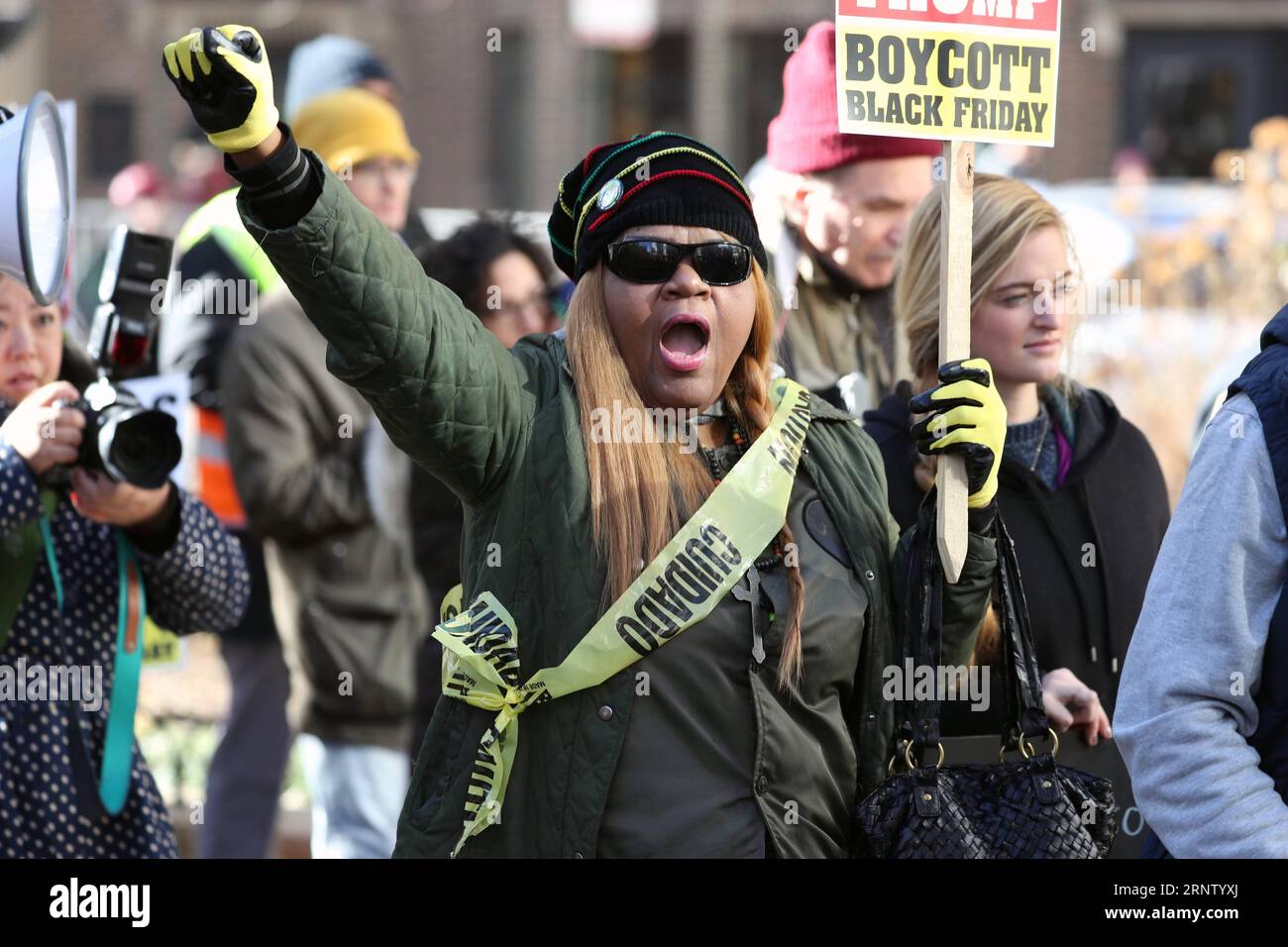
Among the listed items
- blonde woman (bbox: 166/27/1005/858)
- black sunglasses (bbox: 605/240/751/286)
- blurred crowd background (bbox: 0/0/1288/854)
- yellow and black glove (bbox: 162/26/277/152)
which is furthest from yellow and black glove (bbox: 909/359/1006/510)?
blurred crowd background (bbox: 0/0/1288/854)

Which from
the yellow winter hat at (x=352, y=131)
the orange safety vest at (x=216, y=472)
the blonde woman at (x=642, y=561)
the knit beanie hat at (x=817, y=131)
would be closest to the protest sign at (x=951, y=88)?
the blonde woman at (x=642, y=561)

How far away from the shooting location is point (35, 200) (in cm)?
337

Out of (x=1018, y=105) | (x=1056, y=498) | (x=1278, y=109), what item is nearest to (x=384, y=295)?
(x=1018, y=105)

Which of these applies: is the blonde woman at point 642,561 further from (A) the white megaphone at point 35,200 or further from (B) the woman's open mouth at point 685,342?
(A) the white megaphone at point 35,200

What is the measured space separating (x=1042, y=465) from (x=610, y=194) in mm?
1286

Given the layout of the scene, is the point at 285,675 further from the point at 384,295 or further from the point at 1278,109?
the point at 1278,109

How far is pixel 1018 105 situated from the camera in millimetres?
3133

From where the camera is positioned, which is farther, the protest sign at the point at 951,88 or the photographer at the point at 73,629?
the photographer at the point at 73,629

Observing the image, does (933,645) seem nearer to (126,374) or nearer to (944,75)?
(944,75)

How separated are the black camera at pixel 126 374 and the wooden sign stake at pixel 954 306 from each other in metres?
1.54

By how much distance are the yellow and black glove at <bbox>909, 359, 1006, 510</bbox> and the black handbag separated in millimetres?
131

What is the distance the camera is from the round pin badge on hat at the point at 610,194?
9.68 ft

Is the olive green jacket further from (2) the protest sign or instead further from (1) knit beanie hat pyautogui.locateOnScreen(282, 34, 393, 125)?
(1) knit beanie hat pyautogui.locateOnScreen(282, 34, 393, 125)
